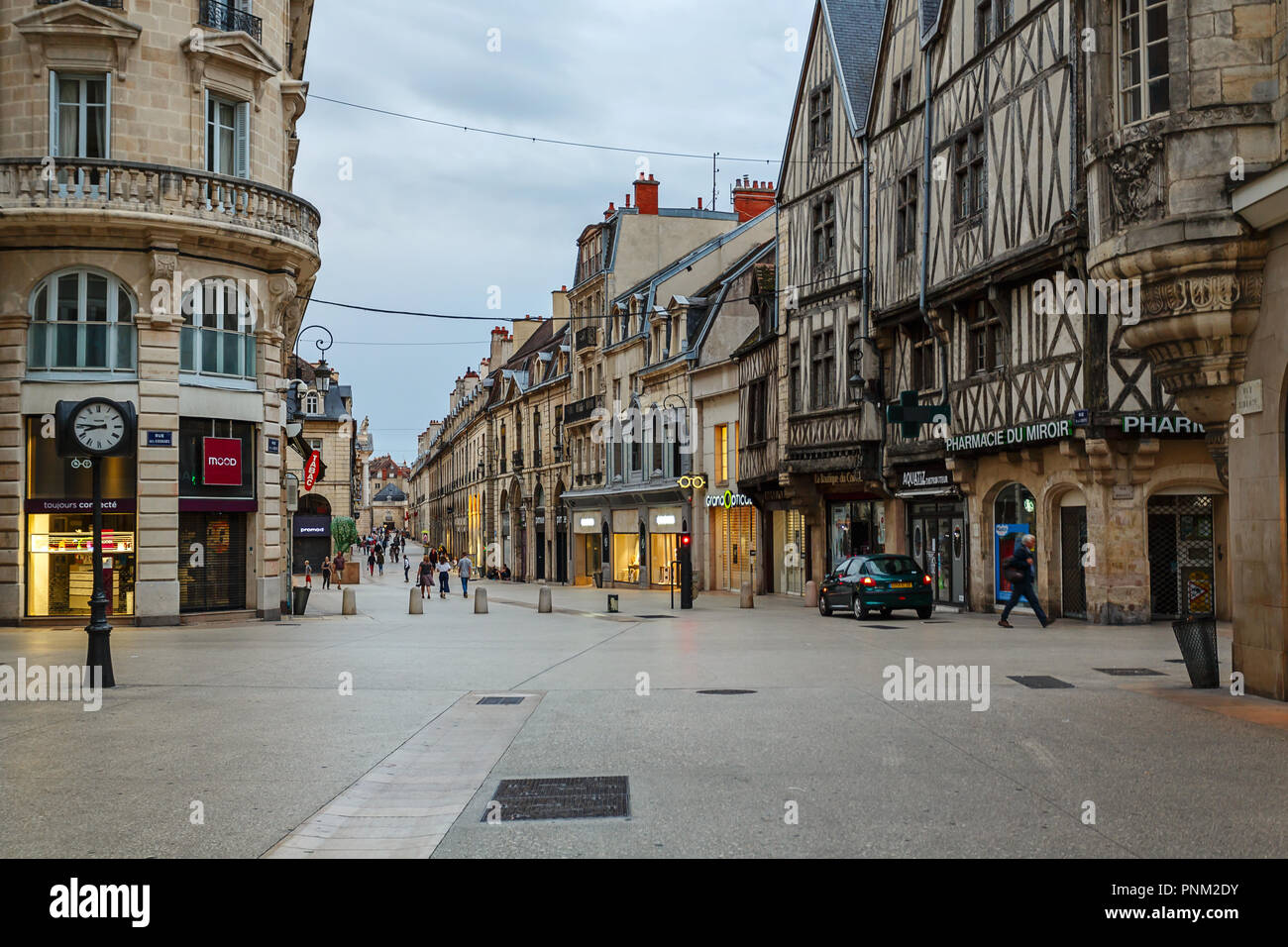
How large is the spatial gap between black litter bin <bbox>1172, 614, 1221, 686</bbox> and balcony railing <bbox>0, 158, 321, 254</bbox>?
1923cm

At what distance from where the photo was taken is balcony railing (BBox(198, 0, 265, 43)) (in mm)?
24641

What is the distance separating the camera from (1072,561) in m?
23.7

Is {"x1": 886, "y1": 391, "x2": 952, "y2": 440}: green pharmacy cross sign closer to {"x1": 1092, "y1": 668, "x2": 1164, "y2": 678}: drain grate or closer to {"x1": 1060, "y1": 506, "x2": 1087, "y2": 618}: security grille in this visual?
{"x1": 1060, "y1": 506, "x2": 1087, "y2": 618}: security grille

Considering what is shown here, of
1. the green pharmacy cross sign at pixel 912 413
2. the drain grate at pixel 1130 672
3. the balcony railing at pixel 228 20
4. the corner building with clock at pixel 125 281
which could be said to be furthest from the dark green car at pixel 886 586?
the balcony railing at pixel 228 20

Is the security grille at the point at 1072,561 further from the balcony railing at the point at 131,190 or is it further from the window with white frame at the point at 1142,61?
the balcony railing at the point at 131,190

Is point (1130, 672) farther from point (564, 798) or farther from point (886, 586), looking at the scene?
point (886, 586)

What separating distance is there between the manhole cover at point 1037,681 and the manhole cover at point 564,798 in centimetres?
654

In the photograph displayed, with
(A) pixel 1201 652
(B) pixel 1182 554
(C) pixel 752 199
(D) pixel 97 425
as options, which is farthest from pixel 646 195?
(A) pixel 1201 652

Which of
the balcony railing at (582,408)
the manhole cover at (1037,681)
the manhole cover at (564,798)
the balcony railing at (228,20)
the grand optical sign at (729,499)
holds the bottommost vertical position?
the manhole cover at (1037,681)

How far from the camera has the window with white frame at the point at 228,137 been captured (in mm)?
24875

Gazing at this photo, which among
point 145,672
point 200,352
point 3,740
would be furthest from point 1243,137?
point 200,352

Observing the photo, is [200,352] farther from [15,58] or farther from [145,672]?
[145,672]

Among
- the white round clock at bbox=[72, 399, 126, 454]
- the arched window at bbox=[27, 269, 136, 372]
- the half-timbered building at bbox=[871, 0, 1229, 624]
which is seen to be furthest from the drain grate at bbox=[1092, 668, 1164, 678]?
the arched window at bbox=[27, 269, 136, 372]

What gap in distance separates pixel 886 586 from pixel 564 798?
18530 mm
